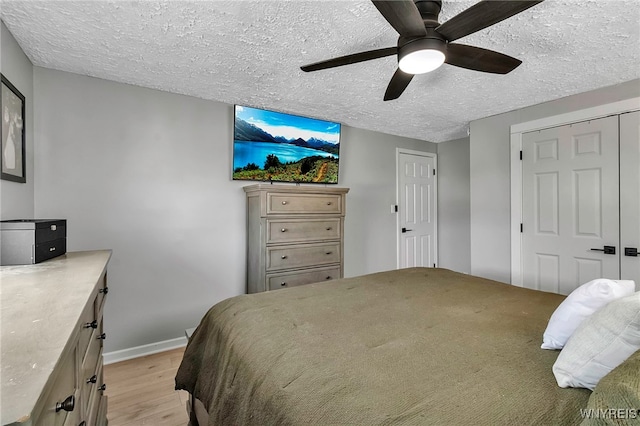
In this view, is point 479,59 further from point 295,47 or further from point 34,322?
point 34,322

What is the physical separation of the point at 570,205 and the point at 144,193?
4.13 m

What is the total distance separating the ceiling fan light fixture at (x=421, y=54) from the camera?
1.48 meters

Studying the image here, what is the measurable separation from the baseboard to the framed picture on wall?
1.56 metres

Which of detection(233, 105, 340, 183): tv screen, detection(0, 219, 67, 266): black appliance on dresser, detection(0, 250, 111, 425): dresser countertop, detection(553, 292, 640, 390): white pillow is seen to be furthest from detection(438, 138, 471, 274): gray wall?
detection(0, 219, 67, 266): black appliance on dresser

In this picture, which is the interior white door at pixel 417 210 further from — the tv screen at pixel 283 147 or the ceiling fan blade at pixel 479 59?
the ceiling fan blade at pixel 479 59

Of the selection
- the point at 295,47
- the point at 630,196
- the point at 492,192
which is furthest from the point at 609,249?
the point at 295,47

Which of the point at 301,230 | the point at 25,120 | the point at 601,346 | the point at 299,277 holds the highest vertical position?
the point at 25,120

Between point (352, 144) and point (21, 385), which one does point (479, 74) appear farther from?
point (21, 385)

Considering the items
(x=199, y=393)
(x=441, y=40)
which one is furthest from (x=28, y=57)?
(x=441, y=40)

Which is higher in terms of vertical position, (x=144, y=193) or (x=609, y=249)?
(x=144, y=193)

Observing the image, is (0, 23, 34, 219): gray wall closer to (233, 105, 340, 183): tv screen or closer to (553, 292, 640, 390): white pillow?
(233, 105, 340, 183): tv screen

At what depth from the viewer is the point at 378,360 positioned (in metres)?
1.05

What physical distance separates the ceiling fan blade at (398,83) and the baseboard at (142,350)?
9.45 feet

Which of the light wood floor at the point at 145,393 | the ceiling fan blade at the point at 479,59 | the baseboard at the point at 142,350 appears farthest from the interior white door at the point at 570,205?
the baseboard at the point at 142,350
